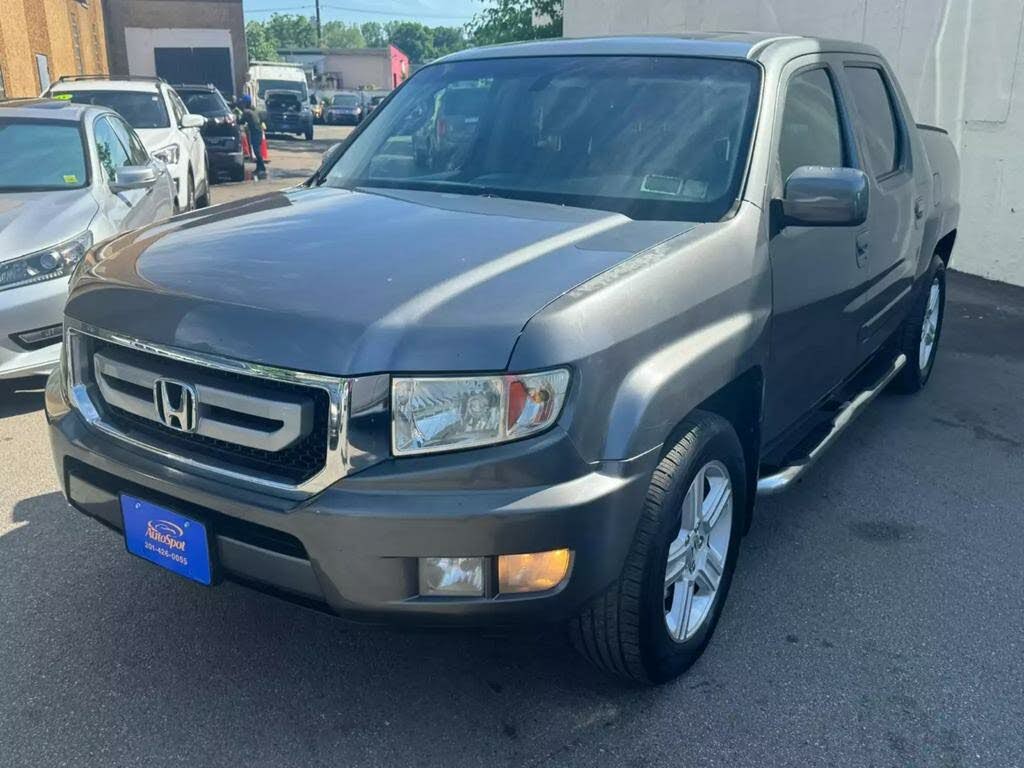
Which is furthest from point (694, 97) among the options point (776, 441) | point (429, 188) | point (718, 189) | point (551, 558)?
point (551, 558)

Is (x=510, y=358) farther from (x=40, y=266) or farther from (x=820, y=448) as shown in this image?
(x=40, y=266)

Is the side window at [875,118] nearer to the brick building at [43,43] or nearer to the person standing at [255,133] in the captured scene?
the person standing at [255,133]

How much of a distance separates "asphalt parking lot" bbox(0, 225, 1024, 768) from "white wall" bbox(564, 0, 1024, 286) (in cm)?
570

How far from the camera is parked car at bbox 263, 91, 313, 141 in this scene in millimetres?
33125

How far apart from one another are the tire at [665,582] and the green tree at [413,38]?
14877cm

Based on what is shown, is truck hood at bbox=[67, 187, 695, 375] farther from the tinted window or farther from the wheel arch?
the tinted window

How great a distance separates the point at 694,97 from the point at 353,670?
2.23m

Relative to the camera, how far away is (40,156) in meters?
6.22

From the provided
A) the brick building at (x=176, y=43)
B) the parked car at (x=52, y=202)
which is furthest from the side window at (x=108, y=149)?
the brick building at (x=176, y=43)

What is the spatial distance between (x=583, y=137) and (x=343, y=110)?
151ft

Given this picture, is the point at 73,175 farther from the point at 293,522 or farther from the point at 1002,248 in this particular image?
the point at 1002,248

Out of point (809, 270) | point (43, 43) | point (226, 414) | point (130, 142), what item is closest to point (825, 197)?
point (809, 270)

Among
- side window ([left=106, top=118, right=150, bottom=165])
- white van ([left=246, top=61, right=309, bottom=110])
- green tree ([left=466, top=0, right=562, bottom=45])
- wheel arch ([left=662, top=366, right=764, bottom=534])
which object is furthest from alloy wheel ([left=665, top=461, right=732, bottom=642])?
white van ([left=246, top=61, right=309, bottom=110])

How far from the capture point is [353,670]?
2957 millimetres
